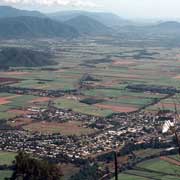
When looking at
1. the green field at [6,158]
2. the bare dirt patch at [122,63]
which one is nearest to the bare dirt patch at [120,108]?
the green field at [6,158]

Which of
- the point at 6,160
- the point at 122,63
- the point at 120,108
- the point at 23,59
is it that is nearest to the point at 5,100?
the point at 120,108

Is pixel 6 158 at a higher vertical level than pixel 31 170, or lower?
lower

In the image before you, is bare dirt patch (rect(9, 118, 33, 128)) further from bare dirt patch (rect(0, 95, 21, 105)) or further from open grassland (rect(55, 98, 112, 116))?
bare dirt patch (rect(0, 95, 21, 105))

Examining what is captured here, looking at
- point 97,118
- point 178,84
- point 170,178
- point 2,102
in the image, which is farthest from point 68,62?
point 170,178

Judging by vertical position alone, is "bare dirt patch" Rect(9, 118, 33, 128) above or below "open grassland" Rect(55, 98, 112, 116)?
below

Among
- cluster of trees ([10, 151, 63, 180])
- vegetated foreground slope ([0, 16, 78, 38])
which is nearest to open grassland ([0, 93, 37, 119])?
cluster of trees ([10, 151, 63, 180])

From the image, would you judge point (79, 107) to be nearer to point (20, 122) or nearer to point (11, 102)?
point (11, 102)
